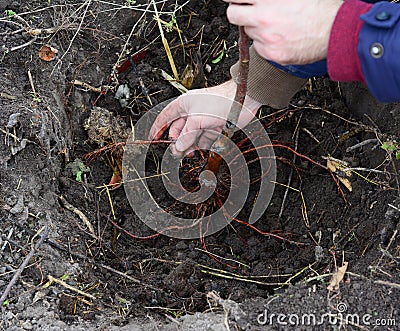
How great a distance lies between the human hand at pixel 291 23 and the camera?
1267mm

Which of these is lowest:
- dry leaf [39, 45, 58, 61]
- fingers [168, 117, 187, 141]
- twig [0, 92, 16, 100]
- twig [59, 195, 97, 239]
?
twig [59, 195, 97, 239]

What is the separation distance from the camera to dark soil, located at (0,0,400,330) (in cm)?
140

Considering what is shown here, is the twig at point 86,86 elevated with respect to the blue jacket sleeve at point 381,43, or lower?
lower

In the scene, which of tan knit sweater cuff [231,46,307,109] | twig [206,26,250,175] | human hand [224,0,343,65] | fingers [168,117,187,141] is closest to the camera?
human hand [224,0,343,65]

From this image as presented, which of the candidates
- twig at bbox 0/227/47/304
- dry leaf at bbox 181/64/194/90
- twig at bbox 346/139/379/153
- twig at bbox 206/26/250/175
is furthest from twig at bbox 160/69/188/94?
twig at bbox 0/227/47/304

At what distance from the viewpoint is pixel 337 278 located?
1.37m

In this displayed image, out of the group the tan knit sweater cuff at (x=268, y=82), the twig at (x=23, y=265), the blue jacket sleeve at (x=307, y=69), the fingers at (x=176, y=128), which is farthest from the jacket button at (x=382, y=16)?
the twig at (x=23, y=265)

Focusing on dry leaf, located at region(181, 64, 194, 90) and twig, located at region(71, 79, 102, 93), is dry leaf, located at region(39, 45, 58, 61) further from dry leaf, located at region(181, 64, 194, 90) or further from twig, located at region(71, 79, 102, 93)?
dry leaf, located at region(181, 64, 194, 90)

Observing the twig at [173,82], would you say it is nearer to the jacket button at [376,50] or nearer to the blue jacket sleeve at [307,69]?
the blue jacket sleeve at [307,69]

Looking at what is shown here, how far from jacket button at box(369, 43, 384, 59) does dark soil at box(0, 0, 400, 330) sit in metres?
0.51

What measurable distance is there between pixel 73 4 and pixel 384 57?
1.35m

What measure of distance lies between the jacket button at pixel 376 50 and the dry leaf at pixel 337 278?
1.80 ft

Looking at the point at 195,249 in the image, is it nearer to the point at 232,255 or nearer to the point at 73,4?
the point at 232,255

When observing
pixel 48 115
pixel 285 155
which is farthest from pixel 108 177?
pixel 285 155
